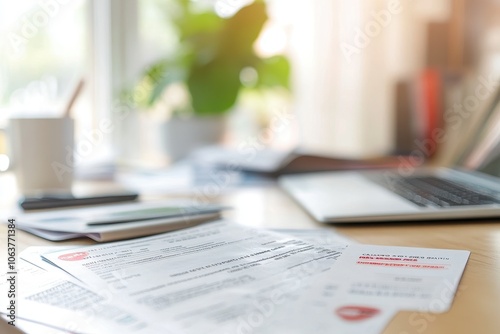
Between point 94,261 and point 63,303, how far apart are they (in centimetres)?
10

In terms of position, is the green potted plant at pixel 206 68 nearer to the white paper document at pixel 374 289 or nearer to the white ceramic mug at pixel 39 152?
the white ceramic mug at pixel 39 152

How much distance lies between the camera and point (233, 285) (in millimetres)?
426

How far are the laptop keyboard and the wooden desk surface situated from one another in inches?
2.1

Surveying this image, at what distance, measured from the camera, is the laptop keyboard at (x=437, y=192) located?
0.76 meters

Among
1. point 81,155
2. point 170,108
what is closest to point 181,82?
point 170,108

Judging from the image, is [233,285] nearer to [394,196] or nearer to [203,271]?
[203,271]

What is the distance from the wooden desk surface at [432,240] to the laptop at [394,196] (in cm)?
1

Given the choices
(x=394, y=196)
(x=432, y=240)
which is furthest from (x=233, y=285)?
(x=394, y=196)

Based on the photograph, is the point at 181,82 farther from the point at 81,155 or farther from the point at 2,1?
the point at 2,1

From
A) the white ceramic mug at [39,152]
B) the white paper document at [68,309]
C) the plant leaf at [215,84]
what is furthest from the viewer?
the plant leaf at [215,84]

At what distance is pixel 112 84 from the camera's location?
1.68m

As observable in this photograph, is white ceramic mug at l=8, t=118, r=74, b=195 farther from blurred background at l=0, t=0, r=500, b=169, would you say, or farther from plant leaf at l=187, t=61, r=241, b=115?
plant leaf at l=187, t=61, r=241, b=115

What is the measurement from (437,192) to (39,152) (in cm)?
62

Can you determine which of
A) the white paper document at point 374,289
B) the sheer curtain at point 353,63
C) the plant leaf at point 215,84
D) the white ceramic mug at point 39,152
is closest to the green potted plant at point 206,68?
the plant leaf at point 215,84
